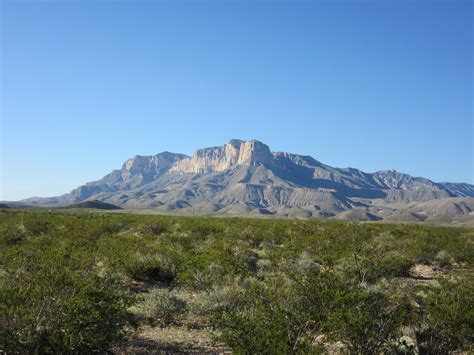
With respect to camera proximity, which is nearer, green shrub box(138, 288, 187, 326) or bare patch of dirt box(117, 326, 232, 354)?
bare patch of dirt box(117, 326, 232, 354)

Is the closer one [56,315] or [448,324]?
[56,315]

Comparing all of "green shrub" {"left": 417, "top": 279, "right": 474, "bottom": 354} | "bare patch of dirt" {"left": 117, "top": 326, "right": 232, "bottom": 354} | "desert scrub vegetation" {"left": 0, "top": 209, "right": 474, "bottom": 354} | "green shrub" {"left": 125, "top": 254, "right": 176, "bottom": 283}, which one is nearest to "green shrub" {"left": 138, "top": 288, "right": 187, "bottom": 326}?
"desert scrub vegetation" {"left": 0, "top": 209, "right": 474, "bottom": 354}

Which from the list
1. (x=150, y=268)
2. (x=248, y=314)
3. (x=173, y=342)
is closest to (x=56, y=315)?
(x=173, y=342)

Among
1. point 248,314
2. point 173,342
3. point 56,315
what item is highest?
point 56,315

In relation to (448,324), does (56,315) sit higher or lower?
higher

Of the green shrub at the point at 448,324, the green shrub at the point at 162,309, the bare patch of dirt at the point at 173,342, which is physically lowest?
the bare patch of dirt at the point at 173,342

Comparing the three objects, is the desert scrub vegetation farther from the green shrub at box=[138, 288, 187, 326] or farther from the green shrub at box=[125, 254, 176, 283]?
the green shrub at box=[125, 254, 176, 283]

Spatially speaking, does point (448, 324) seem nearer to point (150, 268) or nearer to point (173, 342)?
point (173, 342)

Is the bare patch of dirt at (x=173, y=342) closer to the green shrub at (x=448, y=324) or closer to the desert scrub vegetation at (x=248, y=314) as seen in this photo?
the desert scrub vegetation at (x=248, y=314)

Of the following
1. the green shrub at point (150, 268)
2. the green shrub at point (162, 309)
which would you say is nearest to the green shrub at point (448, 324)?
the green shrub at point (162, 309)

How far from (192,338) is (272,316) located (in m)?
3.15

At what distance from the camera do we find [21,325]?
7.19 meters

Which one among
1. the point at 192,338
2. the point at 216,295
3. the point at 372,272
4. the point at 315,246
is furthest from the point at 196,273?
the point at 315,246

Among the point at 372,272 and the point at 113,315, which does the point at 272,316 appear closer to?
the point at 113,315
